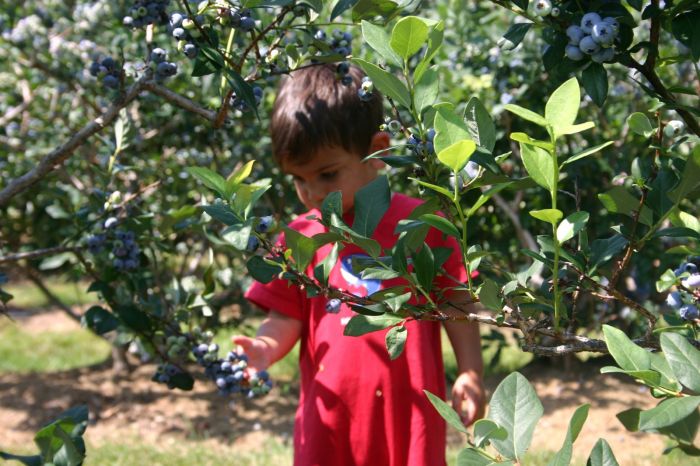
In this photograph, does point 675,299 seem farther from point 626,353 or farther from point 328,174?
point 328,174

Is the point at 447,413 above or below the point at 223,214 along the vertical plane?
below

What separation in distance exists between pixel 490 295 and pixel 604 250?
20 cm

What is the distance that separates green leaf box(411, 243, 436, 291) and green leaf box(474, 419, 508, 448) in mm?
264

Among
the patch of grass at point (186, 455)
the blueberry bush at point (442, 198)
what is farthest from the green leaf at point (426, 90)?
the patch of grass at point (186, 455)

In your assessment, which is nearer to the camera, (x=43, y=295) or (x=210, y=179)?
(x=210, y=179)

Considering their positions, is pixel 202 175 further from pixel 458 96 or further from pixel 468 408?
Answer: pixel 458 96

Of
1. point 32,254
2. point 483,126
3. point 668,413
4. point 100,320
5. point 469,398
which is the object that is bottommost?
point 469,398

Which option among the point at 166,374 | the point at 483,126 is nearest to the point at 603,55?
the point at 483,126

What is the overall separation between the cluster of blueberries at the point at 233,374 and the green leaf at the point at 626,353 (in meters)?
1.03

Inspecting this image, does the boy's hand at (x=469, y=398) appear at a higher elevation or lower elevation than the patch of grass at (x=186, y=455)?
higher

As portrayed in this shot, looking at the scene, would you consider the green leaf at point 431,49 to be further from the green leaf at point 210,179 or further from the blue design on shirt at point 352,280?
the blue design on shirt at point 352,280

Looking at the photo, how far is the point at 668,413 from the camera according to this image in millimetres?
768

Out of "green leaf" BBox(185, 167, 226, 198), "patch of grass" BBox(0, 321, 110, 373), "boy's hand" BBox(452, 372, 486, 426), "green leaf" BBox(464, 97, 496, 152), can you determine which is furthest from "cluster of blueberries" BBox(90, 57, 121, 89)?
"patch of grass" BBox(0, 321, 110, 373)

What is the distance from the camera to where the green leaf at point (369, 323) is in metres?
1.08
